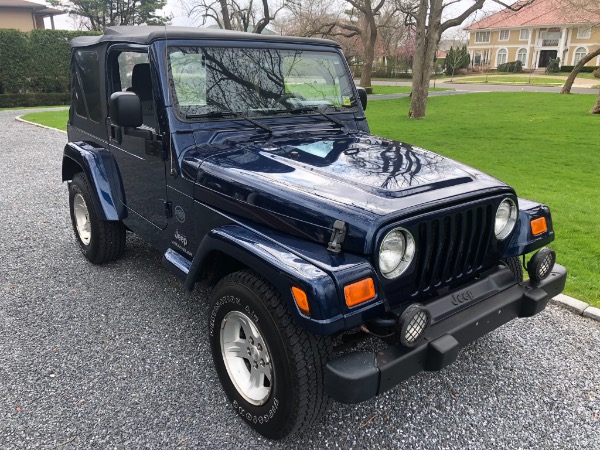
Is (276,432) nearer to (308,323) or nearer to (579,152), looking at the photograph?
(308,323)

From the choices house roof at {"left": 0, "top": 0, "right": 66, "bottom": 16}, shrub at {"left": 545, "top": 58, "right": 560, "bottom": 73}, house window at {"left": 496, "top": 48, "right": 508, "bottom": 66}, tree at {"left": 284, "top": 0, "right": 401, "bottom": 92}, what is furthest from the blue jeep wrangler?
house window at {"left": 496, "top": 48, "right": 508, "bottom": 66}

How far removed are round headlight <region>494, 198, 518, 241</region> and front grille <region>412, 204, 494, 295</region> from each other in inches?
5.8

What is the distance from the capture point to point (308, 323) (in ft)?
6.64

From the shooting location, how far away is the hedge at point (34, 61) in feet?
75.4

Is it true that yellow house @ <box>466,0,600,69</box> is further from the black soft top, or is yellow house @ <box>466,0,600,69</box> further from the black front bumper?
the black front bumper

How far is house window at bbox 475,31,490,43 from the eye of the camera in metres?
62.0

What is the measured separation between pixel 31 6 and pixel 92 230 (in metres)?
46.5

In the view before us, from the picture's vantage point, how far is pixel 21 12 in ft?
137

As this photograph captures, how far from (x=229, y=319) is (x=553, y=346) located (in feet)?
7.57

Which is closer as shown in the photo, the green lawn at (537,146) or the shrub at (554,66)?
the green lawn at (537,146)

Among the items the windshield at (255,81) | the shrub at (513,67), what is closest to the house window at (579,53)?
the shrub at (513,67)

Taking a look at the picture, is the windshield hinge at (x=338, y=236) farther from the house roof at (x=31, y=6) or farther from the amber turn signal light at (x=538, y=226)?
the house roof at (x=31, y=6)

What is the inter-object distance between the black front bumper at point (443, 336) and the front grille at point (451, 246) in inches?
4.4

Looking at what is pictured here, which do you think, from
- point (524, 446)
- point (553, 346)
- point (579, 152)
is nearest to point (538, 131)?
point (579, 152)
